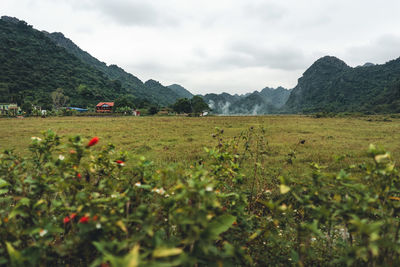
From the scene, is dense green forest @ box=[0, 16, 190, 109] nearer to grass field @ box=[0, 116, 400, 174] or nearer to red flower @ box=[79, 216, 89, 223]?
grass field @ box=[0, 116, 400, 174]

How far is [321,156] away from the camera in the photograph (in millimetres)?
9047

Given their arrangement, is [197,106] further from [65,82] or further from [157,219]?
[157,219]

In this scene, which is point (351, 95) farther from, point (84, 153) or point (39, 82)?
point (39, 82)

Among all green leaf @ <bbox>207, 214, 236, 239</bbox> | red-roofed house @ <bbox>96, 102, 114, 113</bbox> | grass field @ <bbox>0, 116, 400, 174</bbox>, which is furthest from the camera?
red-roofed house @ <bbox>96, 102, 114, 113</bbox>

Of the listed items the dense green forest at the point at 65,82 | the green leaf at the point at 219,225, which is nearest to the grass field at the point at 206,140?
the green leaf at the point at 219,225

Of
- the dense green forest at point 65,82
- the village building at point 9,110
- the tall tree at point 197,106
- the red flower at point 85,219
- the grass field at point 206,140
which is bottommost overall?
the grass field at point 206,140

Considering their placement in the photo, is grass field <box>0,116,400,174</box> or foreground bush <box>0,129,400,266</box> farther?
grass field <box>0,116,400,174</box>

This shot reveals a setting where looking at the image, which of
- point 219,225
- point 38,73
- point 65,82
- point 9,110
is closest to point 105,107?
point 9,110

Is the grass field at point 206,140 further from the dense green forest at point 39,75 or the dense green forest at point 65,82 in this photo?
the dense green forest at point 39,75

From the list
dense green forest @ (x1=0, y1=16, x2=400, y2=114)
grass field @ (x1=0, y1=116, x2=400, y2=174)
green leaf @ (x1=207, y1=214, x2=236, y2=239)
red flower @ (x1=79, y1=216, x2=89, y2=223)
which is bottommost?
grass field @ (x1=0, y1=116, x2=400, y2=174)

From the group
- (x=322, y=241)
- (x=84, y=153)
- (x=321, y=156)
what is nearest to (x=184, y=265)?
(x=84, y=153)

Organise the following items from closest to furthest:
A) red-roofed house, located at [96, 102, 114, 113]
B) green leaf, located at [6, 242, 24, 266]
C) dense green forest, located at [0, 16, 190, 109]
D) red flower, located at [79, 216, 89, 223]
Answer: green leaf, located at [6, 242, 24, 266] < red flower, located at [79, 216, 89, 223] < red-roofed house, located at [96, 102, 114, 113] < dense green forest, located at [0, 16, 190, 109]

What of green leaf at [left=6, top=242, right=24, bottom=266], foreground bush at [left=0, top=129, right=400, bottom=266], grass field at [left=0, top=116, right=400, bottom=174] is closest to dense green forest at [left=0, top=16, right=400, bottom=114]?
grass field at [left=0, top=116, right=400, bottom=174]

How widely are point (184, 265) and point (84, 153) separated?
4.95ft
